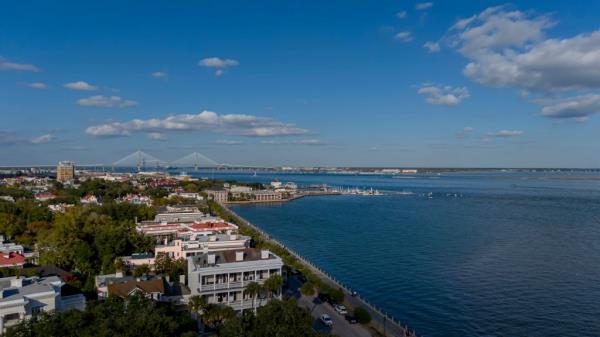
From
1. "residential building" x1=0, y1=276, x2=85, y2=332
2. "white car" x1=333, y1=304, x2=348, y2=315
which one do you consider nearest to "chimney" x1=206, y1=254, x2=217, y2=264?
"residential building" x1=0, y1=276, x2=85, y2=332

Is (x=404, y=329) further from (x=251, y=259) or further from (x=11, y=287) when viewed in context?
(x=11, y=287)

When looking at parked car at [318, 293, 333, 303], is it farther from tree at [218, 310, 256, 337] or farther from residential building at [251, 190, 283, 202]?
residential building at [251, 190, 283, 202]

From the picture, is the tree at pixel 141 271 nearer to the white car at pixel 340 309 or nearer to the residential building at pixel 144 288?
the residential building at pixel 144 288

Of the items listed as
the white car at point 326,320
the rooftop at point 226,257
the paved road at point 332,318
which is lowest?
the paved road at point 332,318

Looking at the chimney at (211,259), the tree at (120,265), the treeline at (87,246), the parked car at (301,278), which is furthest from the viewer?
the parked car at (301,278)

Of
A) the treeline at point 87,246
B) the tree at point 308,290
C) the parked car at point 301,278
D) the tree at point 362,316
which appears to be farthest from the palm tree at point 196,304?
the parked car at point 301,278

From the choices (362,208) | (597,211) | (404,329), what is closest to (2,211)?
(404,329)

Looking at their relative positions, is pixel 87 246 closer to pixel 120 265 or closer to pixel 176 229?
pixel 120 265
